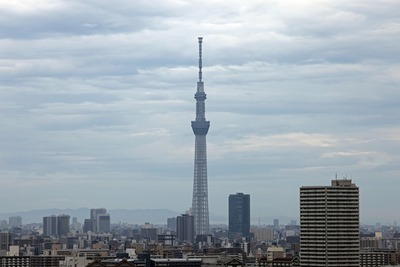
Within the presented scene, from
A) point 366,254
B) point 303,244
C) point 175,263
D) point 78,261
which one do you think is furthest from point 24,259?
point 303,244

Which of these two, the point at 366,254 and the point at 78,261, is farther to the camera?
the point at 366,254

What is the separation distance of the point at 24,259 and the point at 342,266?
7269cm

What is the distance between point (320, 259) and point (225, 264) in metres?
38.2

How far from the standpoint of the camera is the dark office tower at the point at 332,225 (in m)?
138

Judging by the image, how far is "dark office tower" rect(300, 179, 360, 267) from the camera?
137625 mm

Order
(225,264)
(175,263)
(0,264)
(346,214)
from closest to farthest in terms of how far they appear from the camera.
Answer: (346,214) < (175,263) < (225,264) < (0,264)

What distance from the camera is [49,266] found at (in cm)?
19125

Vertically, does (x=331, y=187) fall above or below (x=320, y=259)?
above

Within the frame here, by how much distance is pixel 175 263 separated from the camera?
159m

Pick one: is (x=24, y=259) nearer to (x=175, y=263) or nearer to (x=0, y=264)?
(x=0, y=264)

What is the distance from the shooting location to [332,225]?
137875 mm

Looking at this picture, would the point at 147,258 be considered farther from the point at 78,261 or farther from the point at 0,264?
the point at 0,264

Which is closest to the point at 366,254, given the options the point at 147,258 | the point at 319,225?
the point at 147,258

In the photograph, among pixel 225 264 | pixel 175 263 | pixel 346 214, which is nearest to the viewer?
pixel 346 214
